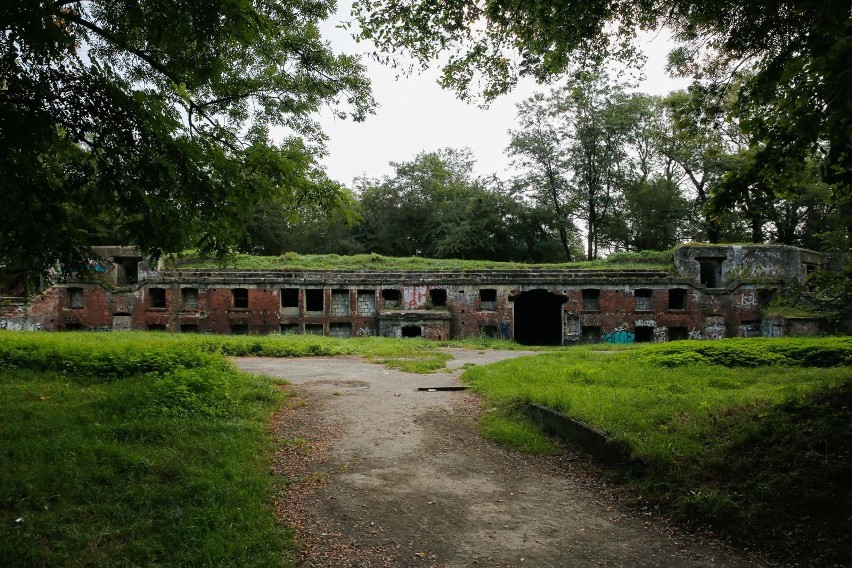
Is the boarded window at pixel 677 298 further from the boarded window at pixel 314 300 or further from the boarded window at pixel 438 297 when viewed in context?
the boarded window at pixel 314 300

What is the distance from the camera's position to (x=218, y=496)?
190 inches

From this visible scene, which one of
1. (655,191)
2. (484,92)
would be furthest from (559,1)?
(655,191)

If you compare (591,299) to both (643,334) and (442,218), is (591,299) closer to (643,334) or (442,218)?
(643,334)

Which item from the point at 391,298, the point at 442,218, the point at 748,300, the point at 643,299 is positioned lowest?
the point at 748,300

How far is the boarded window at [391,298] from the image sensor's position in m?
27.9

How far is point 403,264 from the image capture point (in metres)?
31.4

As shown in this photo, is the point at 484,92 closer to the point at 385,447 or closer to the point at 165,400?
the point at 385,447

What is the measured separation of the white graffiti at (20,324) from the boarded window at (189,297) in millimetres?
7709

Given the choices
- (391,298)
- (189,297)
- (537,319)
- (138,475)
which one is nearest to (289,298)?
(189,297)

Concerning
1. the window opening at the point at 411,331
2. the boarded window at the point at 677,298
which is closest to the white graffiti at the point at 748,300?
the boarded window at the point at 677,298

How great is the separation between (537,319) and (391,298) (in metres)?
9.49

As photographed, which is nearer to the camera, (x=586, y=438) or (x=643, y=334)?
(x=586, y=438)

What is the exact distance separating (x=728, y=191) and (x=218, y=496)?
235 inches

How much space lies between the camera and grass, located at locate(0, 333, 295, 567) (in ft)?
13.0
